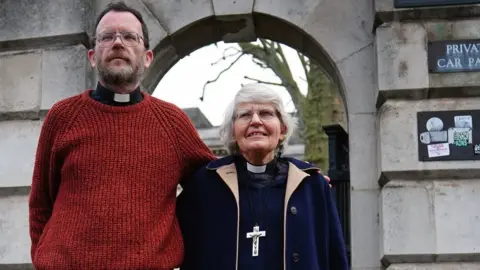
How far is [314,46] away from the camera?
525 cm

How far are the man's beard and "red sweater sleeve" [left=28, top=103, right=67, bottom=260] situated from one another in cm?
24

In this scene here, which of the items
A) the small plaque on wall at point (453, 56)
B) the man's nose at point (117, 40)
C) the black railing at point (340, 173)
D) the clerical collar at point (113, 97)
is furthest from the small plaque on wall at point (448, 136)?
the man's nose at point (117, 40)

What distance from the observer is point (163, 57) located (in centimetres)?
544

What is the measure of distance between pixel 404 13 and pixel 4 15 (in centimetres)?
281

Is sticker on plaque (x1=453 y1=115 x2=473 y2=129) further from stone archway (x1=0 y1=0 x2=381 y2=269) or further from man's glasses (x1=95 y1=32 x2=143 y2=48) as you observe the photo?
man's glasses (x1=95 y1=32 x2=143 y2=48)

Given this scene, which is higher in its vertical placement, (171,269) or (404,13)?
(404,13)

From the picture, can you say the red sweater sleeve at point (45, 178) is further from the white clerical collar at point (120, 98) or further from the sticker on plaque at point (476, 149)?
the sticker on plaque at point (476, 149)

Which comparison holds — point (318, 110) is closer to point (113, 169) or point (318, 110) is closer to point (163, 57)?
point (163, 57)

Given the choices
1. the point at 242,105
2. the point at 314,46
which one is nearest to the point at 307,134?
the point at 314,46

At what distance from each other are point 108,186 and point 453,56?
2.66 m

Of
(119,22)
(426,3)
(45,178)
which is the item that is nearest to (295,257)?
(45,178)

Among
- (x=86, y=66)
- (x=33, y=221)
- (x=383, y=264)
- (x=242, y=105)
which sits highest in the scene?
(x=86, y=66)

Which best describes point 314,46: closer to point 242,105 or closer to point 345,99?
point 345,99

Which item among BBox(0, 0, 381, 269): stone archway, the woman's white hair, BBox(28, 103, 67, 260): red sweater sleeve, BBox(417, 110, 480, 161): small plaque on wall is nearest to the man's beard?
BBox(28, 103, 67, 260): red sweater sleeve
